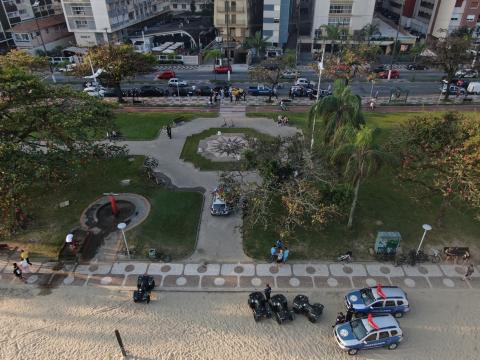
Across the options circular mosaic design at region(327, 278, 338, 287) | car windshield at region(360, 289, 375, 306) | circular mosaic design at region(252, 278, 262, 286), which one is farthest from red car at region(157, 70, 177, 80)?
car windshield at region(360, 289, 375, 306)

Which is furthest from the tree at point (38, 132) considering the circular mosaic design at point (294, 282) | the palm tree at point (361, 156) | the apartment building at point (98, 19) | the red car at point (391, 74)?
the red car at point (391, 74)

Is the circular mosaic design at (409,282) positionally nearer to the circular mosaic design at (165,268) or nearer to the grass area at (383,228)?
the grass area at (383,228)

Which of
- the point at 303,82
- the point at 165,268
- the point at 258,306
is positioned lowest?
the point at 165,268

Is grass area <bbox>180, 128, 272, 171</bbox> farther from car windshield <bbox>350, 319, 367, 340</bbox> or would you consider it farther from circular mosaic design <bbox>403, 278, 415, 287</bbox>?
car windshield <bbox>350, 319, 367, 340</bbox>

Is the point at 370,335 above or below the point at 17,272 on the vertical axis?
above

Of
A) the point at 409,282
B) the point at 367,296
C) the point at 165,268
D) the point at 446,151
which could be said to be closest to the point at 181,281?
the point at 165,268

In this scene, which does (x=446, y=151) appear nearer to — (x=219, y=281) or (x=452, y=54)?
(x=219, y=281)
